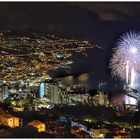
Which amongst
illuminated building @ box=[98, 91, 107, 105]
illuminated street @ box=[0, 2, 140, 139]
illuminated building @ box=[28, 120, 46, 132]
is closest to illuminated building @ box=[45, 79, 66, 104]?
illuminated street @ box=[0, 2, 140, 139]

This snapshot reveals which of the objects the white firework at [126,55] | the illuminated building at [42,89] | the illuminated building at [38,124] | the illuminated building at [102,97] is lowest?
the illuminated building at [38,124]

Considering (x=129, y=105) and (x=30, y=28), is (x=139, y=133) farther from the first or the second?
(x=30, y=28)

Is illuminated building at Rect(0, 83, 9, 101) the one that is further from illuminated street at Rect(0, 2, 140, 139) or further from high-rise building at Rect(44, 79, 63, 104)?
high-rise building at Rect(44, 79, 63, 104)

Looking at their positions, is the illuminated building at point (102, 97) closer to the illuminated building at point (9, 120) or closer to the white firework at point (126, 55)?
the white firework at point (126, 55)

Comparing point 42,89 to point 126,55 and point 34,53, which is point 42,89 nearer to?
point 34,53

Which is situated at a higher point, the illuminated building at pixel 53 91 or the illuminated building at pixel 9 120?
the illuminated building at pixel 53 91

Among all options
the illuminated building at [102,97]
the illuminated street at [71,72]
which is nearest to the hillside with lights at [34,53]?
the illuminated street at [71,72]

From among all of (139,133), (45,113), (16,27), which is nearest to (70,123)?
(45,113)

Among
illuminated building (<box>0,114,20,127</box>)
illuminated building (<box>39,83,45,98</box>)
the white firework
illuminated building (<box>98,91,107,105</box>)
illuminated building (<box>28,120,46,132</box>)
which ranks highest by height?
the white firework
